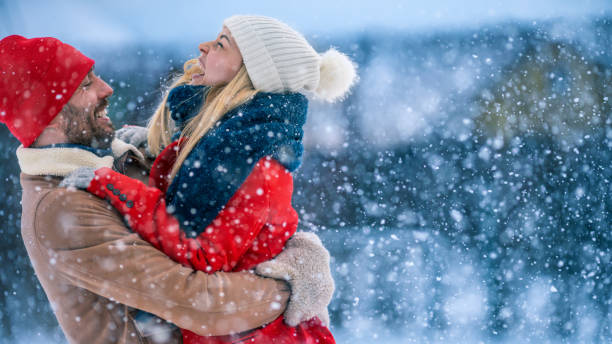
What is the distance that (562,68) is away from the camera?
3.17 metres

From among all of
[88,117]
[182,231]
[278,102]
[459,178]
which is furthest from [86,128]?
[459,178]

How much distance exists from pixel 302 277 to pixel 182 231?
0.34m

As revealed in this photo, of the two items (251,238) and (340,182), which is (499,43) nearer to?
(340,182)

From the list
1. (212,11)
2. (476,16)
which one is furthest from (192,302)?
(476,16)

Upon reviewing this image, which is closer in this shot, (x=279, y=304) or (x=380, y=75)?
(x=279, y=304)

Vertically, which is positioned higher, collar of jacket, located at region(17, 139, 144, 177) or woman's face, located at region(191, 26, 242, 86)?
woman's face, located at region(191, 26, 242, 86)

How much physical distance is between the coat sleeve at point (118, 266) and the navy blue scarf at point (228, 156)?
12 centimetres

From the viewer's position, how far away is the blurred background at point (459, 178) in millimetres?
2982

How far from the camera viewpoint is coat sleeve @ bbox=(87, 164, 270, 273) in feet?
3.42

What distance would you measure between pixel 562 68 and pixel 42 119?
3.27m

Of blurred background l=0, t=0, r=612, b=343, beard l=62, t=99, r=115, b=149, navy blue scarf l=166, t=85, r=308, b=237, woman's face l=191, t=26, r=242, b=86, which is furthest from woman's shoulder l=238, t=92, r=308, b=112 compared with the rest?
blurred background l=0, t=0, r=612, b=343

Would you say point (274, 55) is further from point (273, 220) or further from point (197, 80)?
point (273, 220)

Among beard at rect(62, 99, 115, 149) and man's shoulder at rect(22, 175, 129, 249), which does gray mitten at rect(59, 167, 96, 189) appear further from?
beard at rect(62, 99, 115, 149)

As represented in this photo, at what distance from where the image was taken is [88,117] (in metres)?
1.17
